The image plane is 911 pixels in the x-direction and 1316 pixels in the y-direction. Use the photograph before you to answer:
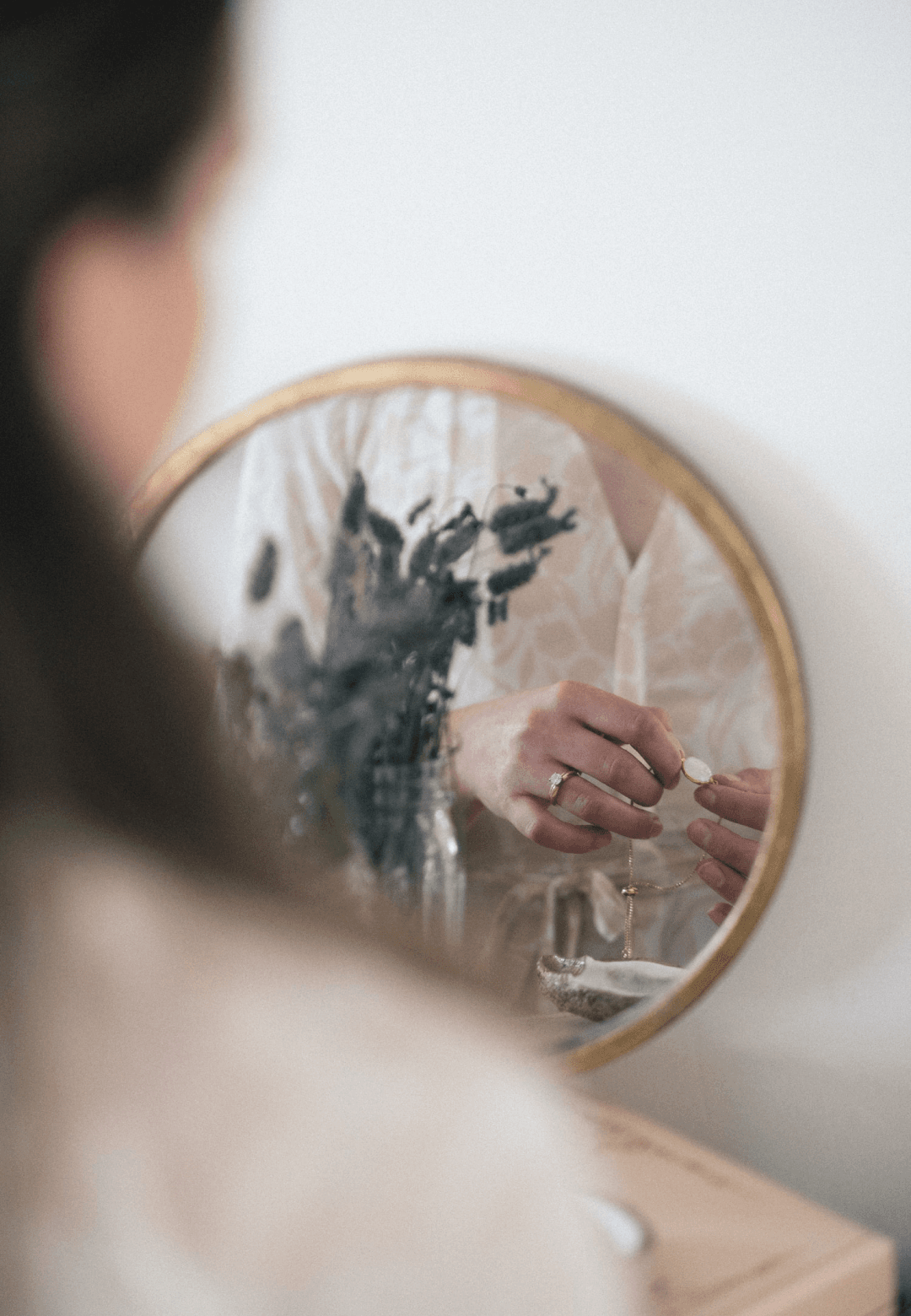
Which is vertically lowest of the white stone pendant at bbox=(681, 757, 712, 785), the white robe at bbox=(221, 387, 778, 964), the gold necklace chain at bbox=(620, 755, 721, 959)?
the gold necklace chain at bbox=(620, 755, 721, 959)

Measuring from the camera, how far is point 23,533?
31cm

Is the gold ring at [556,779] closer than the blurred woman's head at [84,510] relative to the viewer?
No

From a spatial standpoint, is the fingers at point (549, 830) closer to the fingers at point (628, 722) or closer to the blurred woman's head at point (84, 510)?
the fingers at point (628, 722)

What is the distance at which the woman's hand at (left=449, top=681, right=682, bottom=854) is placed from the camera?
1.96 feet

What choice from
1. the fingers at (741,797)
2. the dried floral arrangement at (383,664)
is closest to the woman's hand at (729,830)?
the fingers at (741,797)

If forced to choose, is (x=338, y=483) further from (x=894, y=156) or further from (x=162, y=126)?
(x=894, y=156)

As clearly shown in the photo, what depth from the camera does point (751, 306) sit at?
59cm

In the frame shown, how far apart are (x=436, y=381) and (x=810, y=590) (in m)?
0.35

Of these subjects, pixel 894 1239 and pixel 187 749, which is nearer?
pixel 187 749

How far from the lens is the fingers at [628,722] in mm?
592

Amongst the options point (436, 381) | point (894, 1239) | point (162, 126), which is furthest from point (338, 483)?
point (894, 1239)

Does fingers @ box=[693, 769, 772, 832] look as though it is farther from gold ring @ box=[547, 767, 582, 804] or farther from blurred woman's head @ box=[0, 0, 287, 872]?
blurred woman's head @ box=[0, 0, 287, 872]

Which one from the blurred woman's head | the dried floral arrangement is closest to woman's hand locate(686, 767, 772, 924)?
the dried floral arrangement

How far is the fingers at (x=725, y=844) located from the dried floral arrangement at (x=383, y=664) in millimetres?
220
